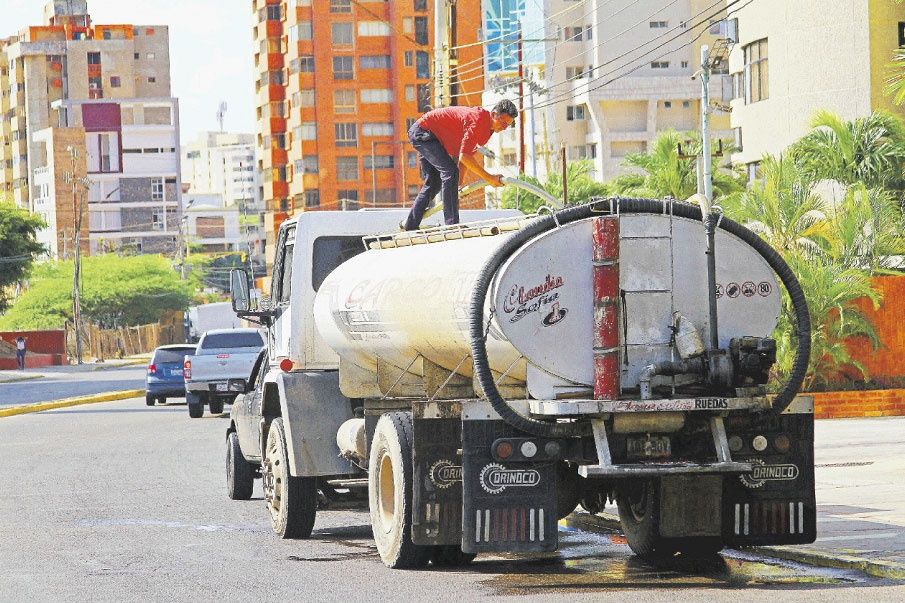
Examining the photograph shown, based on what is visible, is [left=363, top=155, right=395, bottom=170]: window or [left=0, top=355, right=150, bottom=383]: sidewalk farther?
[left=363, top=155, right=395, bottom=170]: window

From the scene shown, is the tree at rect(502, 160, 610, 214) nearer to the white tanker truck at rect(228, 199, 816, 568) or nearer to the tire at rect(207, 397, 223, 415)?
the tire at rect(207, 397, 223, 415)

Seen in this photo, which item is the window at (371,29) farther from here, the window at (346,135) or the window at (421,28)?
the window at (346,135)

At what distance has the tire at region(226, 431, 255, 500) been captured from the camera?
18250mm

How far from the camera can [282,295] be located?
1583cm

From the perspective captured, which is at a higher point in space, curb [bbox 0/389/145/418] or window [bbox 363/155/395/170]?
window [bbox 363/155/395/170]

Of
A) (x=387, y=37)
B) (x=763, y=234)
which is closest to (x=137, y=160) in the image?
(x=387, y=37)

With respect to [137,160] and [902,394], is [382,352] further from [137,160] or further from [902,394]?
[137,160]

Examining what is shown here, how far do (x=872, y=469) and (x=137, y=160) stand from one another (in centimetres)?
16618

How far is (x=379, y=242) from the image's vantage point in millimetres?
14109

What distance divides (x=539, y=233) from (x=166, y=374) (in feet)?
111

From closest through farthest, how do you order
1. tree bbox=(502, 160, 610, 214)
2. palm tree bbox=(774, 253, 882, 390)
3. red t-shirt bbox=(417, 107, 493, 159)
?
1. red t-shirt bbox=(417, 107, 493, 159)
2. palm tree bbox=(774, 253, 882, 390)
3. tree bbox=(502, 160, 610, 214)

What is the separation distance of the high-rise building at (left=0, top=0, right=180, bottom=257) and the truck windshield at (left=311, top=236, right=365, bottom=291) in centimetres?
15267

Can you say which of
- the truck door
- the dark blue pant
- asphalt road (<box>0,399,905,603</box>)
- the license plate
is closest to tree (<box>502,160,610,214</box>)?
asphalt road (<box>0,399,905,603</box>)

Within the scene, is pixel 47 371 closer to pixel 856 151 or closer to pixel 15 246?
pixel 15 246
